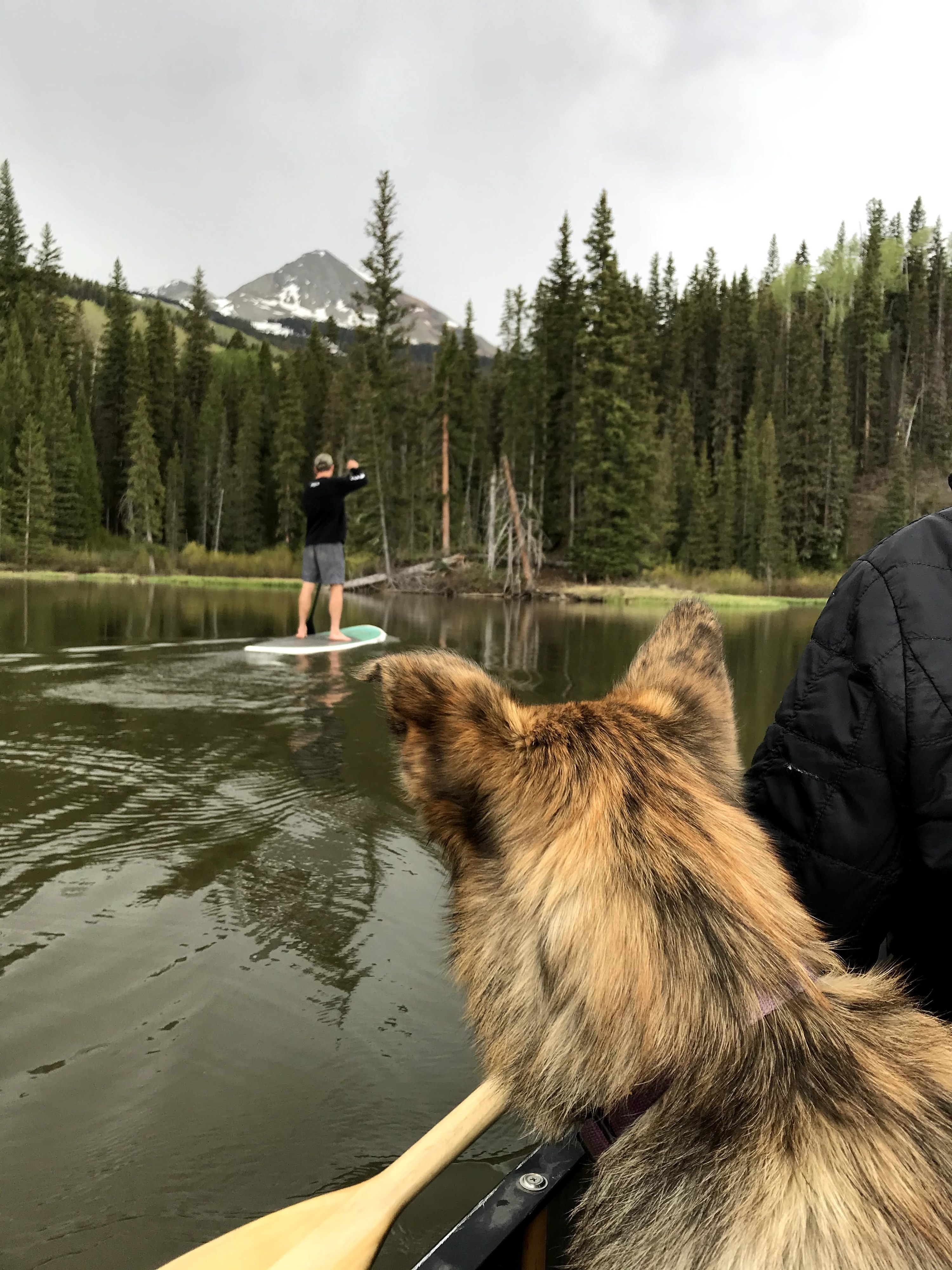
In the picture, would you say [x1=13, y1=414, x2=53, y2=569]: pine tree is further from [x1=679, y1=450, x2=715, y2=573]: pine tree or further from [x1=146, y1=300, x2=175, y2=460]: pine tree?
[x1=679, y1=450, x2=715, y2=573]: pine tree

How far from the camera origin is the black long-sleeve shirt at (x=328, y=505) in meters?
14.1

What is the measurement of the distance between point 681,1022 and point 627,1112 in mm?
185

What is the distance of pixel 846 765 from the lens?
59.2 inches

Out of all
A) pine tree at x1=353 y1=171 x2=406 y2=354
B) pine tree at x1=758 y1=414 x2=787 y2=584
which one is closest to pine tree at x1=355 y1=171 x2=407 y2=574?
pine tree at x1=353 y1=171 x2=406 y2=354

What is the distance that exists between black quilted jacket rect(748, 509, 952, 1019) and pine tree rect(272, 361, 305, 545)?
59600 mm

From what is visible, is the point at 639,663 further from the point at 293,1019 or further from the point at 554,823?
the point at 293,1019

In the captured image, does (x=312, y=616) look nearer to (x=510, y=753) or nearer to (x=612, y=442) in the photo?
(x=510, y=753)

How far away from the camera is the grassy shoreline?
3872 centimetres

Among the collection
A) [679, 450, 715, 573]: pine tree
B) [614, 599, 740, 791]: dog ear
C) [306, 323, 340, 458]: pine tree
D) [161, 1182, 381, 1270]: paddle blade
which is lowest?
[161, 1182, 381, 1270]: paddle blade

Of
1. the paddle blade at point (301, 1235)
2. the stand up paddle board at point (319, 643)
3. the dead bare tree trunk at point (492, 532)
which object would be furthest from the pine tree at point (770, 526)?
the paddle blade at point (301, 1235)

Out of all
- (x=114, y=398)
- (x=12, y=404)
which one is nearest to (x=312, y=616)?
(x=12, y=404)

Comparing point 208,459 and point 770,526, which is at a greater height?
point 208,459

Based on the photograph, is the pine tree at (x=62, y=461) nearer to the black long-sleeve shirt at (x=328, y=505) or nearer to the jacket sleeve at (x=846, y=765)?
the black long-sleeve shirt at (x=328, y=505)

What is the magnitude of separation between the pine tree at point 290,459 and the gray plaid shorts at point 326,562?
45.9m
